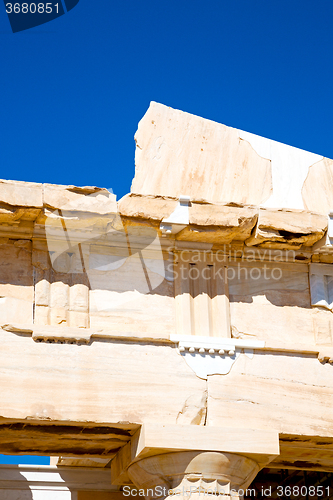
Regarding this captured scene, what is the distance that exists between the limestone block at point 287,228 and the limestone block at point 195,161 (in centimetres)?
58

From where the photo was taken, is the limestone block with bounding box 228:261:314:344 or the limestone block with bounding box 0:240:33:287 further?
the limestone block with bounding box 228:261:314:344

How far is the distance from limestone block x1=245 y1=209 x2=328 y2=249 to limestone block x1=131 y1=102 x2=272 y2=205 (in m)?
0.58

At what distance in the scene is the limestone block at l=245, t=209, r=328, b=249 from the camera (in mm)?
6711

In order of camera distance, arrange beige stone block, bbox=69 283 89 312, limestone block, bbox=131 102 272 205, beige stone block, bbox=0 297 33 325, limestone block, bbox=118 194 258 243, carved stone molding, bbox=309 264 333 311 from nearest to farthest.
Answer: beige stone block, bbox=0 297 33 325
beige stone block, bbox=69 283 89 312
limestone block, bbox=118 194 258 243
carved stone molding, bbox=309 264 333 311
limestone block, bbox=131 102 272 205

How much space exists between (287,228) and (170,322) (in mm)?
1400

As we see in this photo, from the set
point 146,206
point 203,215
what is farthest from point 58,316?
point 203,215

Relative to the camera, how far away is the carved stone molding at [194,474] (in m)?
5.95

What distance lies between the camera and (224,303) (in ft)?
21.8

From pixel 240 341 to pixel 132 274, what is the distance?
1.16 m

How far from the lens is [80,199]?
642cm

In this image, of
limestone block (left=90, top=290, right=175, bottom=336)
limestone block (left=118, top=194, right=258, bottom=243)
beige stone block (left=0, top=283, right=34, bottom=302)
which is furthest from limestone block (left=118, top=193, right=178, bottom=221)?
beige stone block (left=0, top=283, right=34, bottom=302)

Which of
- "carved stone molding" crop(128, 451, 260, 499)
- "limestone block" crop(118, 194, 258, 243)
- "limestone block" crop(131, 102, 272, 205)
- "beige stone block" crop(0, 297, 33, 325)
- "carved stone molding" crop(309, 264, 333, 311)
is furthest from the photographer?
"limestone block" crop(131, 102, 272, 205)

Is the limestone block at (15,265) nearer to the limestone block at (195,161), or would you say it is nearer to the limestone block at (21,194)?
the limestone block at (21,194)

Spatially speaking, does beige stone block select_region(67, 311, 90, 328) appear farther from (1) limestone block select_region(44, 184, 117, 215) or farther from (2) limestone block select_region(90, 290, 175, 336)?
(1) limestone block select_region(44, 184, 117, 215)
